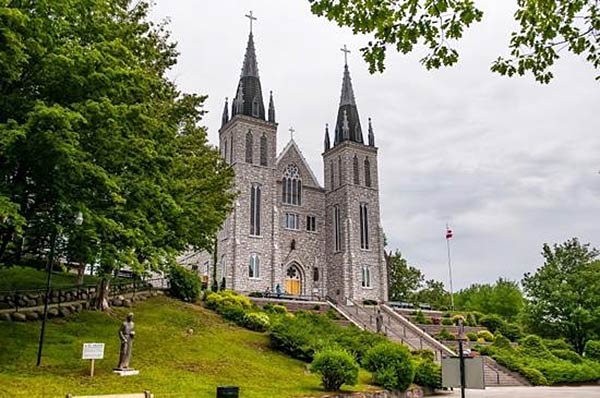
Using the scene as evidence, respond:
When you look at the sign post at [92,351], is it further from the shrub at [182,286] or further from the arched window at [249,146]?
the arched window at [249,146]

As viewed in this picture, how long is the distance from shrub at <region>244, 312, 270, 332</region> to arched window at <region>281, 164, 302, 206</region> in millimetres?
26673

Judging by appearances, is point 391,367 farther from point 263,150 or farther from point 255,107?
point 255,107

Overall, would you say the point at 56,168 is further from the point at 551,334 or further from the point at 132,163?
the point at 551,334

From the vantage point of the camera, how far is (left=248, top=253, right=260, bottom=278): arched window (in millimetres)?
44197

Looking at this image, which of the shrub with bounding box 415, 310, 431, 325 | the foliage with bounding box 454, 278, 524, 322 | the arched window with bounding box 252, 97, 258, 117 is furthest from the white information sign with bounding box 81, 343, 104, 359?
the foliage with bounding box 454, 278, 524, 322

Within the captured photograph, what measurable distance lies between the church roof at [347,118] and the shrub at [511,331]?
2346cm

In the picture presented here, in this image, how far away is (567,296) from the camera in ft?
109

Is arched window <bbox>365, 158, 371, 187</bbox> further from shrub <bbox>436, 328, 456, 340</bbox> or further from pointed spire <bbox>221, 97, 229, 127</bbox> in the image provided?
shrub <bbox>436, 328, 456, 340</bbox>

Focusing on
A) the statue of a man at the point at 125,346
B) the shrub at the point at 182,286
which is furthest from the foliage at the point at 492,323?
the statue of a man at the point at 125,346

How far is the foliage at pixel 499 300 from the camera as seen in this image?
55.2 meters

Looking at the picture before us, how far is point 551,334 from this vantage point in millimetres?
35406

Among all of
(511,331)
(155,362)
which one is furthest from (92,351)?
(511,331)

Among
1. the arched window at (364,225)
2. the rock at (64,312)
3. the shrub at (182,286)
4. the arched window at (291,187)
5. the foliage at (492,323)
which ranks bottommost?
the foliage at (492,323)

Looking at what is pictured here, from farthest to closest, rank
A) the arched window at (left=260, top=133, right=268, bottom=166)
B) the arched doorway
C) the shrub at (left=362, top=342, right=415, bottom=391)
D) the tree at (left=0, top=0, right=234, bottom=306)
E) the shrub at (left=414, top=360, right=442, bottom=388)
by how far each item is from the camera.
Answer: the arched doorway → the arched window at (left=260, top=133, right=268, bottom=166) → the shrub at (left=414, top=360, right=442, bottom=388) → the shrub at (left=362, top=342, right=415, bottom=391) → the tree at (left=0, top=0, right=234, bottom=306)
